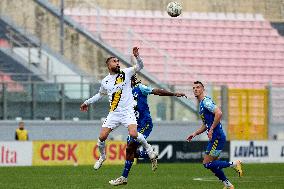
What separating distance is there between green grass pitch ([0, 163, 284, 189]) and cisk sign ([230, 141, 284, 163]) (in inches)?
148

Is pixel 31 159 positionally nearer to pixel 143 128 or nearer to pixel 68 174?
pixel 68 174

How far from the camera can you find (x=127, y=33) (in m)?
38.0

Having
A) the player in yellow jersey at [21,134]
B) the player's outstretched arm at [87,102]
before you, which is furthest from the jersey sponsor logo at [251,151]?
the player's outstretched arm at [87,102]

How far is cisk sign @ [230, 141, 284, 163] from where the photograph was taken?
106ft

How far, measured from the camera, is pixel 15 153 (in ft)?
96.0

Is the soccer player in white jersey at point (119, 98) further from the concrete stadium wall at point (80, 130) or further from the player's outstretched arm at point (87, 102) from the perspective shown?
the concrete stadium wall at point (80, 130)

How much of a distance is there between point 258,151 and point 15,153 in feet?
26.8

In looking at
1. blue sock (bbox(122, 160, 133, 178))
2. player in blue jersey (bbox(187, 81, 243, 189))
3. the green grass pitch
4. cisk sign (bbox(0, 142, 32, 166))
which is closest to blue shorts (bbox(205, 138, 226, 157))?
player in blue jersey (bbox(187, 81, 243, 189))

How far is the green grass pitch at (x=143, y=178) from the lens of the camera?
63.6 ft

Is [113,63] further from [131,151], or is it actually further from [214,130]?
[214,130]

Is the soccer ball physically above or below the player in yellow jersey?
above

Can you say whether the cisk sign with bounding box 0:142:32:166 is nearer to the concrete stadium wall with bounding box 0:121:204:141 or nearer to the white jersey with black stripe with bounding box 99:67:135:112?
the concrete stadium wall with bounding box 0:121:204:141

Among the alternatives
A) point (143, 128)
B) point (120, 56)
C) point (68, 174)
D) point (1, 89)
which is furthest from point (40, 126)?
point (143, 128)

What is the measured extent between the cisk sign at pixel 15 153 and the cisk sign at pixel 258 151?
6777 mm
